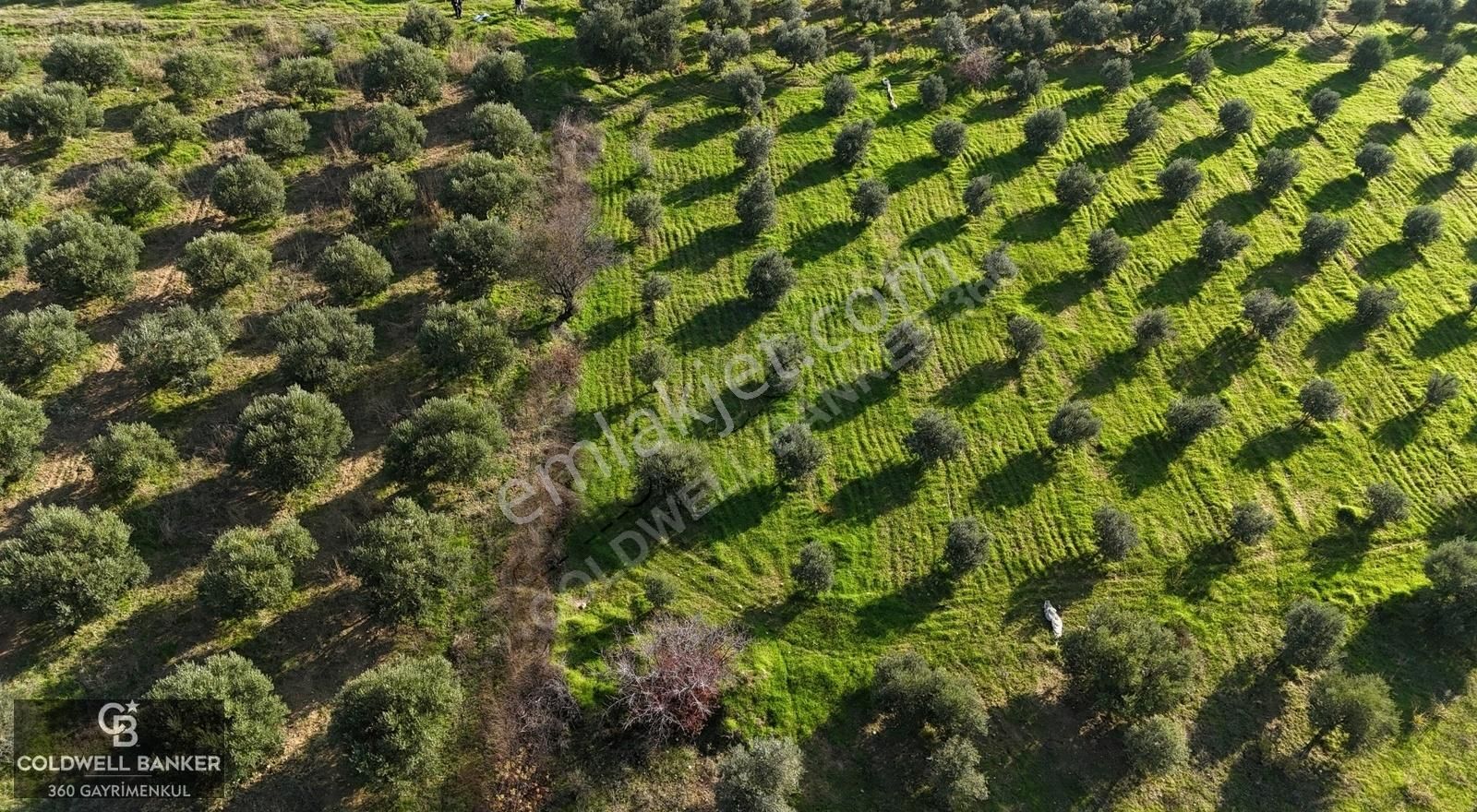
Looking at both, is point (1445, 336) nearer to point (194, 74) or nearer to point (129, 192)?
point (129, 192)

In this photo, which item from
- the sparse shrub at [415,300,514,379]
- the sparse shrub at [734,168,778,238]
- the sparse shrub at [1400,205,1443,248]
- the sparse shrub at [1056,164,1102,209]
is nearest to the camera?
the sparse shrub at [415,300,514,379]

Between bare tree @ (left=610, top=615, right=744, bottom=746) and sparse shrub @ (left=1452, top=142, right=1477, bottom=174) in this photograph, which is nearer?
bare tree @ (left=610, top=615, right=744, bottom=746)

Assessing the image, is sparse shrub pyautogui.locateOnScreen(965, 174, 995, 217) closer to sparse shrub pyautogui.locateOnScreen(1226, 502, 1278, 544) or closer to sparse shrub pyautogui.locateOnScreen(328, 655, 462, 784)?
sparse shrub pyautogui.locateOnScreen(1226, 502, 1278, 544)

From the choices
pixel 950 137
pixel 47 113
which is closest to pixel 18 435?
pixel 47 113

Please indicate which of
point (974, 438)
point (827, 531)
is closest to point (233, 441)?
point (827, 531)

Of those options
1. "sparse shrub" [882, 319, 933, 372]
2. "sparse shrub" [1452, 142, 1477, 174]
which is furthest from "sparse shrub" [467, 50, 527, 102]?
"sparse shrub" [1452, 142, 1477, 174]

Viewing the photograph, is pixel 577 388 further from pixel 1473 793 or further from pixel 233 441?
pixel 1473 793
